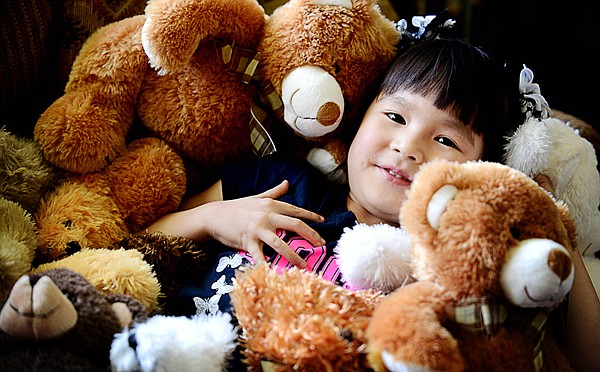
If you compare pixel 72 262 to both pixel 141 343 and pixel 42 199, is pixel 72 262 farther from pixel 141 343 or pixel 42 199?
pixel 141 343

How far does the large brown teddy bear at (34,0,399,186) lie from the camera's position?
88 cm

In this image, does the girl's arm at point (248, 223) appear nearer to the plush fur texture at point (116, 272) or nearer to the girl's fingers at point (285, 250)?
the girl's fingers at point (285, 250)

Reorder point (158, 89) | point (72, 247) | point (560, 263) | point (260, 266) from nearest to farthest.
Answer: point (560, 263) < point (260, 266) < point (72, 247) < point (158, 89)

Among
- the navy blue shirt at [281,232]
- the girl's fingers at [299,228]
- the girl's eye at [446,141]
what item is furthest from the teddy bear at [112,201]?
the girl's eye at [446,141]

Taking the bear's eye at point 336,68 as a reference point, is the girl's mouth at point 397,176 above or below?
below

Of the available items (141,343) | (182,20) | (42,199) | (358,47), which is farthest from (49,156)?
(358,47)

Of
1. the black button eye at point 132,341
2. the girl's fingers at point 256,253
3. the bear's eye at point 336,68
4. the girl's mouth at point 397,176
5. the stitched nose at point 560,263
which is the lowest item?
the girl's fingers at point 256,253

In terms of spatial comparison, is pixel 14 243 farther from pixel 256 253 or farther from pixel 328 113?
pixel 328 113

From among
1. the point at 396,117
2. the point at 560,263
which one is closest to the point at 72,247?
the point at 396,117

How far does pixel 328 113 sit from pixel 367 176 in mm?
123

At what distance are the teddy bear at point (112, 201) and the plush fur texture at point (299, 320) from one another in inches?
12.1

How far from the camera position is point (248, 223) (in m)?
0.91

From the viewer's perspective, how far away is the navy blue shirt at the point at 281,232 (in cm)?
87

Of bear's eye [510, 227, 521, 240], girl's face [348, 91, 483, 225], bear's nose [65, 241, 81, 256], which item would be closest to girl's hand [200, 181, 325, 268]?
girl's face [348, 91, 483, 225]
